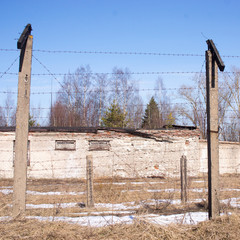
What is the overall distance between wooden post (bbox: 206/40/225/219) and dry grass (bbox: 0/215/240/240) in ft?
1.55

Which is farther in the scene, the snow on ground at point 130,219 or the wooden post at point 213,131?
the wooden post at point 213,131

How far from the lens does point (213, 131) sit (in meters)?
5.47

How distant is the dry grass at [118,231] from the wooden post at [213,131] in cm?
47

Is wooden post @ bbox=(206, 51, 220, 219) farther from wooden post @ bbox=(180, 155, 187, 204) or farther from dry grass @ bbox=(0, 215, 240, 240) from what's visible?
wooden post @ bbox=(180, 155, 187, 204)

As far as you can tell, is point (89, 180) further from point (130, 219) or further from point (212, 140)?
point (212, 140)

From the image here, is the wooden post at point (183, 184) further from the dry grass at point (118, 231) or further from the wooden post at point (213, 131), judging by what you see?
the dry grass at point (118, 231)

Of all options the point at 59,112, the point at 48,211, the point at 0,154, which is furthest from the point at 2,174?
the point at 59,112

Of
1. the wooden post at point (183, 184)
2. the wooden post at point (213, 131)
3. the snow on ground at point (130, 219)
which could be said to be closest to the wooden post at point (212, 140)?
the wooden post at point (213, 131)

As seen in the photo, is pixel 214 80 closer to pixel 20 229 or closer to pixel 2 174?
pixel 20 229

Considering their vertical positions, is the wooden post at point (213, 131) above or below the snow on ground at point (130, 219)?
above

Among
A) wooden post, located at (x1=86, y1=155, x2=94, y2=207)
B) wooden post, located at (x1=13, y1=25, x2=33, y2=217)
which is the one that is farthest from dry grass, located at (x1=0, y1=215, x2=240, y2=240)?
wooden post, located at (x1=86, y1=155, x2=94, y2=207)

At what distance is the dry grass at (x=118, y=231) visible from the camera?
445 cm

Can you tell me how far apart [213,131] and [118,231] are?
2440 mm

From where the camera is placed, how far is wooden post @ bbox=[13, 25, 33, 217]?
525cm
